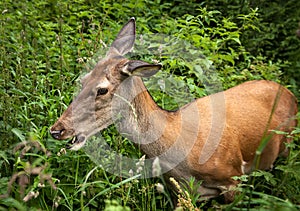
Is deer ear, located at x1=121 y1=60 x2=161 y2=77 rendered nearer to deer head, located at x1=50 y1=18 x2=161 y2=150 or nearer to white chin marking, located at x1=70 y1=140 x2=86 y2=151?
deer head, located at x1=50 y1=18 x2=161 y2=150

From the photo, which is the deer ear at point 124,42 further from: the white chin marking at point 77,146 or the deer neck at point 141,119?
the white chin marking at point 77,146

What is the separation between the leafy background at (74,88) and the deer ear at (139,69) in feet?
1.88

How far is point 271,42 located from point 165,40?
9.93 ft

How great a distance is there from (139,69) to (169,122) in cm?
70

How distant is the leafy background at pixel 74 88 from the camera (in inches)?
158

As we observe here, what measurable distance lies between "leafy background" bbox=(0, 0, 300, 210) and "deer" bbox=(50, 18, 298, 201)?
0.59 ft

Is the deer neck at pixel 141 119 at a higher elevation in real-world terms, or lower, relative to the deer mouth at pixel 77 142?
higher

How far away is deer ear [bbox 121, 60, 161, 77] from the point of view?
4.01 metres

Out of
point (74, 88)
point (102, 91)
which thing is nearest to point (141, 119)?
point (102, 91)

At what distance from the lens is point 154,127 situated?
4.51 m

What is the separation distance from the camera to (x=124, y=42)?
16.1ft

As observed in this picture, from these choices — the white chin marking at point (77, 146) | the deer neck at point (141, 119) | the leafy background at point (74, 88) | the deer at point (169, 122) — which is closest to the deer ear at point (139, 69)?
the deer at point (169, 122)

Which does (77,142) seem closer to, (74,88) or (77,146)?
(77,146)

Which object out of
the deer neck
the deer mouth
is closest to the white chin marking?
the deer mouth
